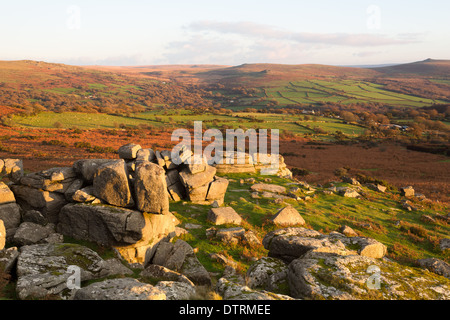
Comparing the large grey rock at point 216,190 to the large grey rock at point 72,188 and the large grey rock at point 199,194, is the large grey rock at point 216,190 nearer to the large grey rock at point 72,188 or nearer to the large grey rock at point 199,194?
the large grey rock at point 199,194

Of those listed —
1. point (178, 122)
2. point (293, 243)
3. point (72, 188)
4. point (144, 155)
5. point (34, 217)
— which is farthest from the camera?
point (178, 122)

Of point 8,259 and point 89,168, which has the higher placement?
point 89,168

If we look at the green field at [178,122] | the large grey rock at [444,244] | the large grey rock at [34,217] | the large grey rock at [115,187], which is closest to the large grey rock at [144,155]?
the large grey rock at [115,187]

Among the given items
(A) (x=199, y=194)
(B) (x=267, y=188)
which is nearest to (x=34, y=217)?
(A) (x=199, y=194)

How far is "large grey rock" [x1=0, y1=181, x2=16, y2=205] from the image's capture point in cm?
1422

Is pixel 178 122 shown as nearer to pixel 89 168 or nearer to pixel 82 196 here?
pixel 89 168

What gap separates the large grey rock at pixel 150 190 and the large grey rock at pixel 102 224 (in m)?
0.71

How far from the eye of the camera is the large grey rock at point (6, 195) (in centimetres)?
1422

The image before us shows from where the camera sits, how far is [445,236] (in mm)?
21672

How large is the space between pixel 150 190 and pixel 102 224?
9.96 feet

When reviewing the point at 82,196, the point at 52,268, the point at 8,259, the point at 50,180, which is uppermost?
the point at 50,180

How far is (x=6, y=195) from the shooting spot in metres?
14.4

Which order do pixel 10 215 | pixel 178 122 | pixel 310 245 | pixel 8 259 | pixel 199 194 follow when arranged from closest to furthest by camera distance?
pixel 8 259, pixel 310 245, pixel 10 215, pixel 199 194, pixel 178 122
